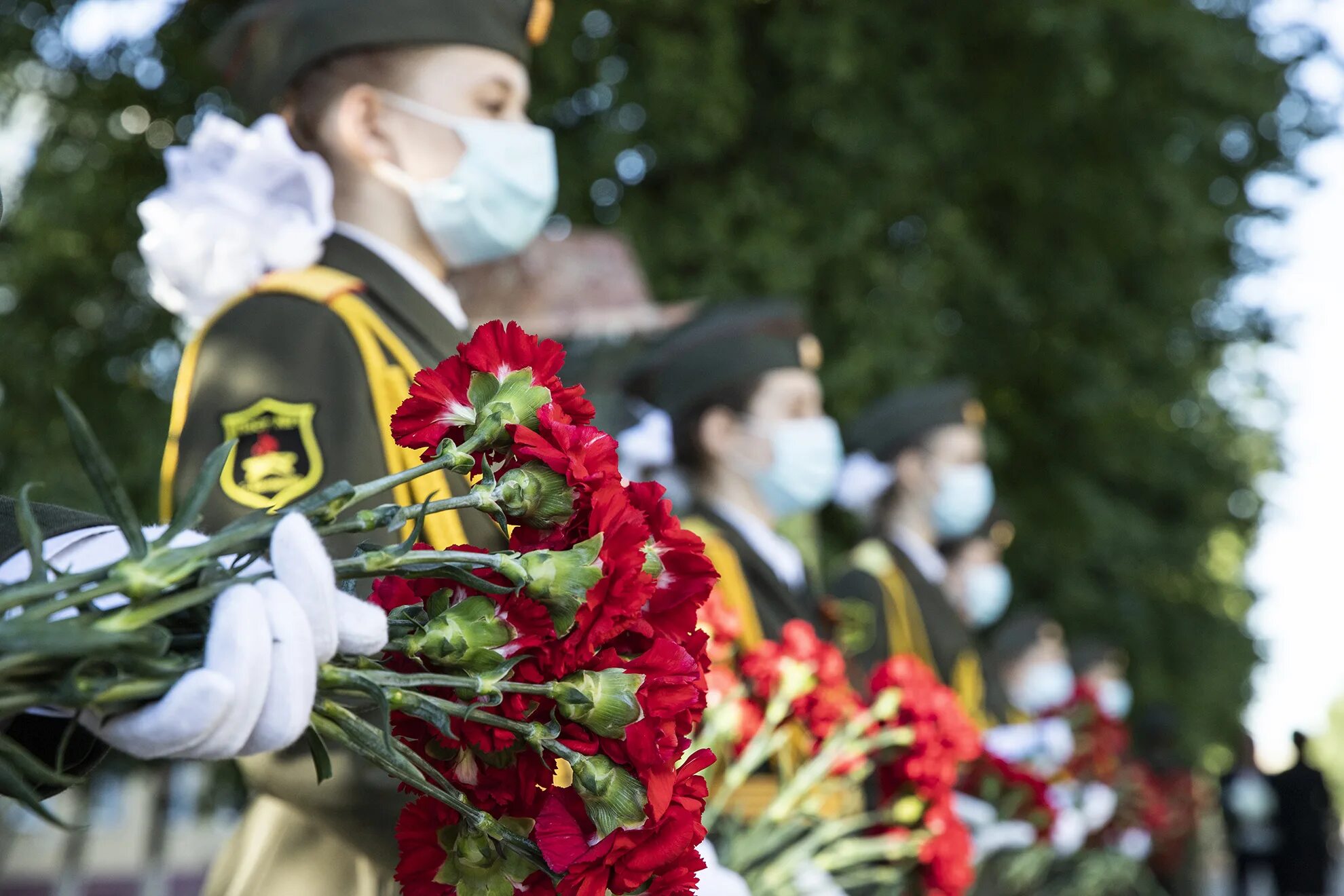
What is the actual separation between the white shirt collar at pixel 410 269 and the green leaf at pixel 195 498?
1466 mm

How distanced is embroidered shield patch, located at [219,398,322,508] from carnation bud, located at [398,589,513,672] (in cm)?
97

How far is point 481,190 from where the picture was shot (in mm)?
2785

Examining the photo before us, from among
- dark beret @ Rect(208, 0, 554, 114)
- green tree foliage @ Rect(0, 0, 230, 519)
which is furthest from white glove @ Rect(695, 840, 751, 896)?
green tree foliage @ Rect(0, 0, 230, 519)

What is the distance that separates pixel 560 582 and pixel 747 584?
2636 mm

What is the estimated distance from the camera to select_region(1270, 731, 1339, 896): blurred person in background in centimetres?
1216

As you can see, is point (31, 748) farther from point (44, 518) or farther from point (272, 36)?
point (272, 36)

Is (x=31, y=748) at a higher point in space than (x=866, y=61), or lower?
higher

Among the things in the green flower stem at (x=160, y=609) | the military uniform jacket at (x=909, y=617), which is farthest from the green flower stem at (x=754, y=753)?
the military uniform jacket at (x=909, y=617)

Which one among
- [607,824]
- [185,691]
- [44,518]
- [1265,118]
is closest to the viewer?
[185,691]

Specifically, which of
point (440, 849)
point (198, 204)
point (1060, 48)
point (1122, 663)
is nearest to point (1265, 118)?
point (1060, 48)

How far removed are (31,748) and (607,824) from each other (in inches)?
19.4

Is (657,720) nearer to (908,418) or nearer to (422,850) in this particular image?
(422,850)

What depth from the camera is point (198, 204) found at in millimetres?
2764

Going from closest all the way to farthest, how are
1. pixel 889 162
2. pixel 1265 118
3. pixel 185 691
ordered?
pixel 185 691 < pixel 889 162 < pixel 1265 118
